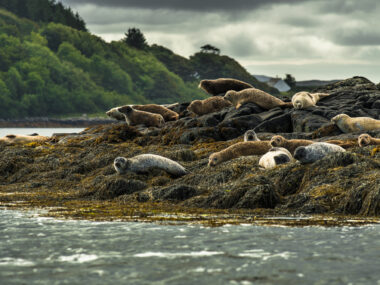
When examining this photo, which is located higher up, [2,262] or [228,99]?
[228,99]

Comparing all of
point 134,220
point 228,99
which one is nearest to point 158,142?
point 228,99

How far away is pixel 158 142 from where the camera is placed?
16.9 metres

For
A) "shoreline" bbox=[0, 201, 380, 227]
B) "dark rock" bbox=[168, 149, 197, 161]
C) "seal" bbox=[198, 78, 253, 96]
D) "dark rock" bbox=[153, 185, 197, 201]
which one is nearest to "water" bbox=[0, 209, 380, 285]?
"shoreline" bbox=[0, 201, 380, 227]

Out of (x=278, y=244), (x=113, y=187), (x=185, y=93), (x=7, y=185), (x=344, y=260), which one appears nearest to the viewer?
(x=344, y=260)

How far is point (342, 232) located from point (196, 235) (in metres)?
1.64

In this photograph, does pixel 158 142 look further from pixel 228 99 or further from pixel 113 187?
pixel 113 187

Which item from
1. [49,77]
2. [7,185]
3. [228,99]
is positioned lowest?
[7,185]

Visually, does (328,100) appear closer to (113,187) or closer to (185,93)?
(113,187)

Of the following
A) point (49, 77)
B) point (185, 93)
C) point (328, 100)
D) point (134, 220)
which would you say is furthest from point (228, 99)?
point (185, 93)

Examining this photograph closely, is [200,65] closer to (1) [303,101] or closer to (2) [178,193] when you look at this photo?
(1) [303,101]

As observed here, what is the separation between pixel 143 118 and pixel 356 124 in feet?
27.1

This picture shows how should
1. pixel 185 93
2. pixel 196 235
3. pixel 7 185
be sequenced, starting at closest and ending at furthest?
pixel 196 235 → pixel 7 185 → pixel 185 93

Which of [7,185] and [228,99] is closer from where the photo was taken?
[7,185]

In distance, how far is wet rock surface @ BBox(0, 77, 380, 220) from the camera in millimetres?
8672
